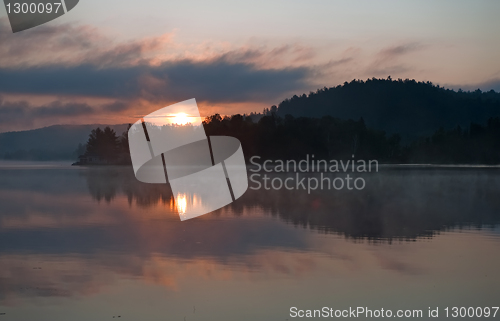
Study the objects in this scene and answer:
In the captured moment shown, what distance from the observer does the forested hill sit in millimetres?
147500

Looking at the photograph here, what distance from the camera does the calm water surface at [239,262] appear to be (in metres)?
6.39

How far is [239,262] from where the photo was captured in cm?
837

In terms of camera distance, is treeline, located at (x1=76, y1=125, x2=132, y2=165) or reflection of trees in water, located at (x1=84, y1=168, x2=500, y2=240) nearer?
reflection of trees in water, located at (x1=84, y1=168, x2=500, y2=240)

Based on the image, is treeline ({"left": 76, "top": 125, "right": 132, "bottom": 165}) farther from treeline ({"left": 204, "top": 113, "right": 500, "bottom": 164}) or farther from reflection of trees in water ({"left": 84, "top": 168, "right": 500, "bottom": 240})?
reflection of trees in water ({"left": 84, "top": 168, "right": 500, "bottom": 240})

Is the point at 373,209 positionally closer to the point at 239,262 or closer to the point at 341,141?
the point at 239,262

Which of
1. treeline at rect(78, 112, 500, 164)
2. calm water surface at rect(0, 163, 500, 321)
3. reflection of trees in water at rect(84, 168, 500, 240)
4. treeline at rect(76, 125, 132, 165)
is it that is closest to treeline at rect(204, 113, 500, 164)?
treeline at rect(78, 112, 500, 164)

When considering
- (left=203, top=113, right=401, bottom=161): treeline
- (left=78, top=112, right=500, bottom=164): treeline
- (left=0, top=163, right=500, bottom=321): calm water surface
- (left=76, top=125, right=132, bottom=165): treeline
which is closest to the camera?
(left=0, top=163, right=500, bottom=321): calm water surface

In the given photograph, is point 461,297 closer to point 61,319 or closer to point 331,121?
point 61,319

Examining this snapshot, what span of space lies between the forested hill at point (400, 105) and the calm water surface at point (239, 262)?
132733mm

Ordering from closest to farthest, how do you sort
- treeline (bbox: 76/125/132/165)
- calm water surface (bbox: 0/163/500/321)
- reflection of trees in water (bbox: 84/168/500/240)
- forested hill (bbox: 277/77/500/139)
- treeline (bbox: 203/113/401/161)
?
calm water surface (bbox: 0/163/500/321) → reflection of trees in water (bbox: 84/168/500/240) → treeline (bbox: 203/113/401/161) → treeline (bbox: 76/125/132/165) → forested hill (bbox: 277/77/500/139)

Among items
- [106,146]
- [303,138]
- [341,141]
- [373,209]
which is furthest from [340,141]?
[373,209]

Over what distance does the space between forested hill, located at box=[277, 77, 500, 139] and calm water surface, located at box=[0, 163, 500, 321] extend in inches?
5226

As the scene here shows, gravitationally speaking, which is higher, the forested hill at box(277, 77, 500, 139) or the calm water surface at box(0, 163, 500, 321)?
the forested hill at box(277, 77, 500, 139)

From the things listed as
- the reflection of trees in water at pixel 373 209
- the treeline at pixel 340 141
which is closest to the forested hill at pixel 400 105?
the treeline at pixel 340 141
